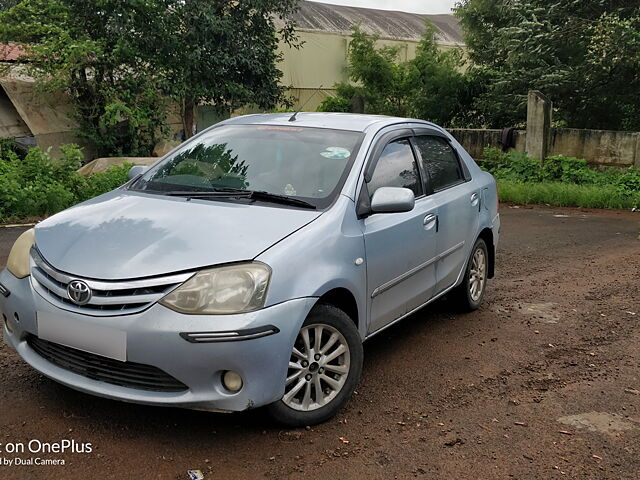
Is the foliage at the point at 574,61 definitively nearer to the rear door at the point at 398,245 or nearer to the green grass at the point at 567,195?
the green grass at the point at 567,195

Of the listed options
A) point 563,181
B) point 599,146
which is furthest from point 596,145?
point 563,181

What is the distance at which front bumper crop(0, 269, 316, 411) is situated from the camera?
3057 millimetres

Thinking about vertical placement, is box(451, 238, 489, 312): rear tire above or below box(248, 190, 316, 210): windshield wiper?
below

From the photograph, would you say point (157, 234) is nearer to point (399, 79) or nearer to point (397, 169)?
point (397, 169)

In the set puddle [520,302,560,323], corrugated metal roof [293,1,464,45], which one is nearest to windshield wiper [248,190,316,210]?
puddle [520,302,560,323]

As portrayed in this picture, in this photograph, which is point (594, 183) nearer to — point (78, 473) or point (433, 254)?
point (433, 254)

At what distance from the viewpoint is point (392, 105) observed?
18.7 meters

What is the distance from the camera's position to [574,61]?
46.0 feet

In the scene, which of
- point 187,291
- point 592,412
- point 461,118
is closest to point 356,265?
point 187,291

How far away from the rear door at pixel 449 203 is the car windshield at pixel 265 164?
0.88 m

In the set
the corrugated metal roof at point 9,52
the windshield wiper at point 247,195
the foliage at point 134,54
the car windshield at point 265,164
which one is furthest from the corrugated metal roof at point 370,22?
the windshield wiper at point 247,195

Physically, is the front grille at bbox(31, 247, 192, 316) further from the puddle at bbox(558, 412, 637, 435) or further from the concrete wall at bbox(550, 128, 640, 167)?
the concrete wall at bbox(550, 128, 640, 167)

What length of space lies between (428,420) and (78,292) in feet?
6.40

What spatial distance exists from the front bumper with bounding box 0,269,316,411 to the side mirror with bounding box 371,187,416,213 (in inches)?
34.4
